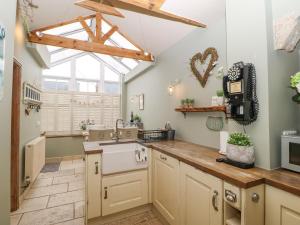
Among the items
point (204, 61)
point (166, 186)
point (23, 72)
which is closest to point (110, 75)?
point (23, 72)

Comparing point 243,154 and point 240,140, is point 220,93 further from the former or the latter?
point 243,154

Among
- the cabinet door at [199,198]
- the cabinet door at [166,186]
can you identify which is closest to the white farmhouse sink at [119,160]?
the cabinet door at [166,186]

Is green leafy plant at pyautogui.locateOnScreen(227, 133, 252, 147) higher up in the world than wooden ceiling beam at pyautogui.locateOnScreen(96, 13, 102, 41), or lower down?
lower down

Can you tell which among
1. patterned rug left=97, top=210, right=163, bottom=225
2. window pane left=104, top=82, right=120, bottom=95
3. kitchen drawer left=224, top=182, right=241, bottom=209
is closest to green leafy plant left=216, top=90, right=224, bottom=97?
kitchen drawer left=224, top=182, right=241, bottom=209

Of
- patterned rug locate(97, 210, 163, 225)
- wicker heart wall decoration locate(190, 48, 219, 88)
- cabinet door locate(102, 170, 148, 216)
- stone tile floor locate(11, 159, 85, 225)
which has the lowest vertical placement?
patterned rug locate(97, 210, 163, 225)

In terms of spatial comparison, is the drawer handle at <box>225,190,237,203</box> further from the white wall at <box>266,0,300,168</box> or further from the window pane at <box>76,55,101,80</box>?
the window pane at <box>76,55,101,80</box>

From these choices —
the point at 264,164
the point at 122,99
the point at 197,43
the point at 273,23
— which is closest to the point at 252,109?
the point at 264,164

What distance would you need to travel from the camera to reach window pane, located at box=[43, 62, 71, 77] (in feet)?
16.8

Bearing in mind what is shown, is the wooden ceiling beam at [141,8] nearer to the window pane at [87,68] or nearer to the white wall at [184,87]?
the white wall at [184,87]

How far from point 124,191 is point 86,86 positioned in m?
4.30

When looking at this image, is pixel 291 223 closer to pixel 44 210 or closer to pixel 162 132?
pixel 162 132

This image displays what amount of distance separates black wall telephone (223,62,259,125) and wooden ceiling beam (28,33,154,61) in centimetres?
258

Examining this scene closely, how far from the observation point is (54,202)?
101 inches

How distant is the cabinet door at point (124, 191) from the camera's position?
204cm
